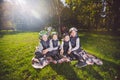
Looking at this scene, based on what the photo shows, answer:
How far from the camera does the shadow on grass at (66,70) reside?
28.8 ft

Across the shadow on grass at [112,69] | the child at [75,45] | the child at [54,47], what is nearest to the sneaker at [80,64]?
the child at [75,45]

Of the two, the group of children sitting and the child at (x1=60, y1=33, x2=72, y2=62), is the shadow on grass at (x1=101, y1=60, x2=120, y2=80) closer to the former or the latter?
the group of children sitting

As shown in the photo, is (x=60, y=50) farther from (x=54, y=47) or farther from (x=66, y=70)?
(x=66, y=70)

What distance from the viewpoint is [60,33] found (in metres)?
16.7

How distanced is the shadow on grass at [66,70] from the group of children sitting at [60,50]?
320mm

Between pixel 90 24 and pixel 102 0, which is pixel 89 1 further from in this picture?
pixel 90 24

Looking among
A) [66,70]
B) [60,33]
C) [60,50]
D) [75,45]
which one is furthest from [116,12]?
[66,70]

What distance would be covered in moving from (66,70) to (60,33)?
7565mm

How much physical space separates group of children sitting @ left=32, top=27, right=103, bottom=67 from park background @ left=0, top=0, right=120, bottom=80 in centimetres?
49

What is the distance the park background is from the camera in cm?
923

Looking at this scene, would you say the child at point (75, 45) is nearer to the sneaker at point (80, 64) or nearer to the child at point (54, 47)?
the sneaker at point (80, 64)

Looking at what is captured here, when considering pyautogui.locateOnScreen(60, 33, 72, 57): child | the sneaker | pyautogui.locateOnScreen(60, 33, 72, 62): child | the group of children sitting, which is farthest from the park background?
pyautogui.locateOnScreen(60, 33, 72, 57): child

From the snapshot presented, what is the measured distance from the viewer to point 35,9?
108ft

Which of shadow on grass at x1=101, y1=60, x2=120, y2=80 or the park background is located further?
the park background
